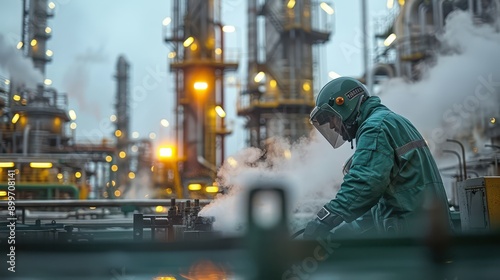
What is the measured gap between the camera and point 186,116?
24.6 metres

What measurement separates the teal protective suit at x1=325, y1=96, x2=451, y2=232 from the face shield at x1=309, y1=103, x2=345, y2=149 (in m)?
0.30

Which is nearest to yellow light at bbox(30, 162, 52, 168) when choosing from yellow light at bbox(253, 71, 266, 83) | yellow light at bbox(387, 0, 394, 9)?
yellow light at bbox(253, 71, 266, 83)

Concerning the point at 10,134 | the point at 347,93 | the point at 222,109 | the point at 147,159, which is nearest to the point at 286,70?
the point at 222,109

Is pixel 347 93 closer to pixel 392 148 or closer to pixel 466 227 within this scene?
pixel 392 148

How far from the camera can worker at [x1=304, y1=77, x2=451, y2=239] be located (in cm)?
288

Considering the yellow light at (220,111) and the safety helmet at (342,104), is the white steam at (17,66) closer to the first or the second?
the yellow light at (220,111)

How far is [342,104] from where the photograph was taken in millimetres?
3447

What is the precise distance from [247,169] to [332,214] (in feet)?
9.31

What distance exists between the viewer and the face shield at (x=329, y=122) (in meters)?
3.51

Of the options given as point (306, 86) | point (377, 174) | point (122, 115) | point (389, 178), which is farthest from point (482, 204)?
point (122, 115)

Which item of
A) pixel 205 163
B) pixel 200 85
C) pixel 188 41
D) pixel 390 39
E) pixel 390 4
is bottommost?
pixel 205 163

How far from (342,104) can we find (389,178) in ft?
2.00

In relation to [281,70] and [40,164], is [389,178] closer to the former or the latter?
[40,164]

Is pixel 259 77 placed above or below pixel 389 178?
Answer: above
